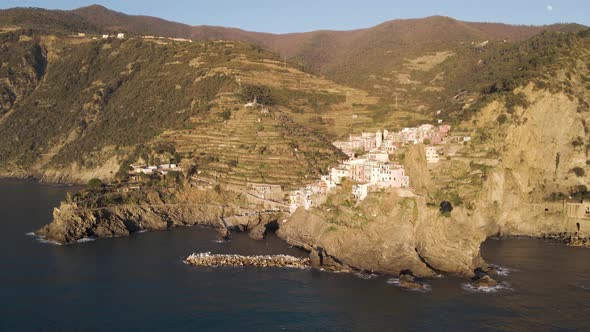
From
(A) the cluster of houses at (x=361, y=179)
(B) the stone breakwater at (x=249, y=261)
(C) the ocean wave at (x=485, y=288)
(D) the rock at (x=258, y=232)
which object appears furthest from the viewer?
(D) the rock at (x=258, y=232)

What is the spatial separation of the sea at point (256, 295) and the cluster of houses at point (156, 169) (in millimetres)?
18839

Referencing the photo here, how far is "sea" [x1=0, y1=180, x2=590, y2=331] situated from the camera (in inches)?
1405

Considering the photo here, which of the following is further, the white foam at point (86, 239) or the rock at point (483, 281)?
the white foam at point (86, 239)

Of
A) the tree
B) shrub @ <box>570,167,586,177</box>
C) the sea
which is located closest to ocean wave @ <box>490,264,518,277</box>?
the sea

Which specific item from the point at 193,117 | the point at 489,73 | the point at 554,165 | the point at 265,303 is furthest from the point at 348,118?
the point at 265,303

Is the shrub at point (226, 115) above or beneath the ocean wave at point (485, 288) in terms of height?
above

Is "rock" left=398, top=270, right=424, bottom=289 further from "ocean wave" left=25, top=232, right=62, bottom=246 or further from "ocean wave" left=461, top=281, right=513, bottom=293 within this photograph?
"ocean wave" left=25, top=232, right=62, bottom=246

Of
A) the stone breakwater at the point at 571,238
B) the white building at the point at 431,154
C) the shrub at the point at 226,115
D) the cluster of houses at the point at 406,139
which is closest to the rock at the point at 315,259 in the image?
the cluster of houses at the point at 406,139

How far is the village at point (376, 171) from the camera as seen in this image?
49.3m

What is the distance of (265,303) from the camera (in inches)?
1524

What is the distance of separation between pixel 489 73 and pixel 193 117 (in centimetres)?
5465

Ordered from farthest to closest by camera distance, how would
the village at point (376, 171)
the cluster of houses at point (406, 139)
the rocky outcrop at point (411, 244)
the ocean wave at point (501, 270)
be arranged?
the cluster of houses at point (406, 139), the village at point (376, 171), the ocean wave at point (501, 270), the rocky outcrop at point (411, 244)

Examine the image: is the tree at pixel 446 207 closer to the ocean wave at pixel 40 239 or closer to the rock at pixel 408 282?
the rock at pixel 408 282

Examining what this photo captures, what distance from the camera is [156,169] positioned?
7188 centimetres
